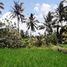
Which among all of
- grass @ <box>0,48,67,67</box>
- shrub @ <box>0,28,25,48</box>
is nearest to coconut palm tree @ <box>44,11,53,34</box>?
shrub @ <box>0,28,25,48</box>

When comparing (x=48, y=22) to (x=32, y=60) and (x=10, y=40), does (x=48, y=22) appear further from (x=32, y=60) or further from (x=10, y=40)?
(x=32, y=60)

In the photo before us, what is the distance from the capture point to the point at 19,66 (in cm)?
1000

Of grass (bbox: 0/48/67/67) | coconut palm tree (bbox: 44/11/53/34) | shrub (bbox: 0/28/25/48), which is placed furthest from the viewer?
coconut palm tree (bbox: 44/11/53/34)

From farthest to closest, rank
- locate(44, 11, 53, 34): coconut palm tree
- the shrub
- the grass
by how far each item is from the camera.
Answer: locate(44, 11, 53, 34): coconut palm tree → the shrub → the grass

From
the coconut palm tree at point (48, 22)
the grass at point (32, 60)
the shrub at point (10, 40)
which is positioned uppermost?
the coconut palm tree at point (48, 22)

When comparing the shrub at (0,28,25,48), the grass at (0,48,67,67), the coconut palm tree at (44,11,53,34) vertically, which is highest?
the coconut palm tree at (44,11,53,34)

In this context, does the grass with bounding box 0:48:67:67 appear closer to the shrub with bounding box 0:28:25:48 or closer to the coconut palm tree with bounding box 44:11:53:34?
the shrub with bounding box 0:28:25:48

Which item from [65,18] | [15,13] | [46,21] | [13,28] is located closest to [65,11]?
[65,18]

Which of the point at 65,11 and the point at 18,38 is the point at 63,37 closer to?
the point at 65,11

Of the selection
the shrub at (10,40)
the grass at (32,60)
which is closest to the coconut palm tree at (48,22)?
the shrub at (10,40)

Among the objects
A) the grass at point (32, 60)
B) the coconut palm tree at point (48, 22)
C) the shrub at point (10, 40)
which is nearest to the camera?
the grass at point (32, 60)

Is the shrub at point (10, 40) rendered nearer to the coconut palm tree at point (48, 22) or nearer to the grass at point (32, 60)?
the grass at point (32, 60)

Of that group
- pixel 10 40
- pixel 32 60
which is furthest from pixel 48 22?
pixel 32 60

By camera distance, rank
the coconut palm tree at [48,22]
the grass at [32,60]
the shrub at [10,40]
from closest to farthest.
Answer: the grass at [32,60] → the shrub at [10,40] → the coconut palm tree at [48,22]
